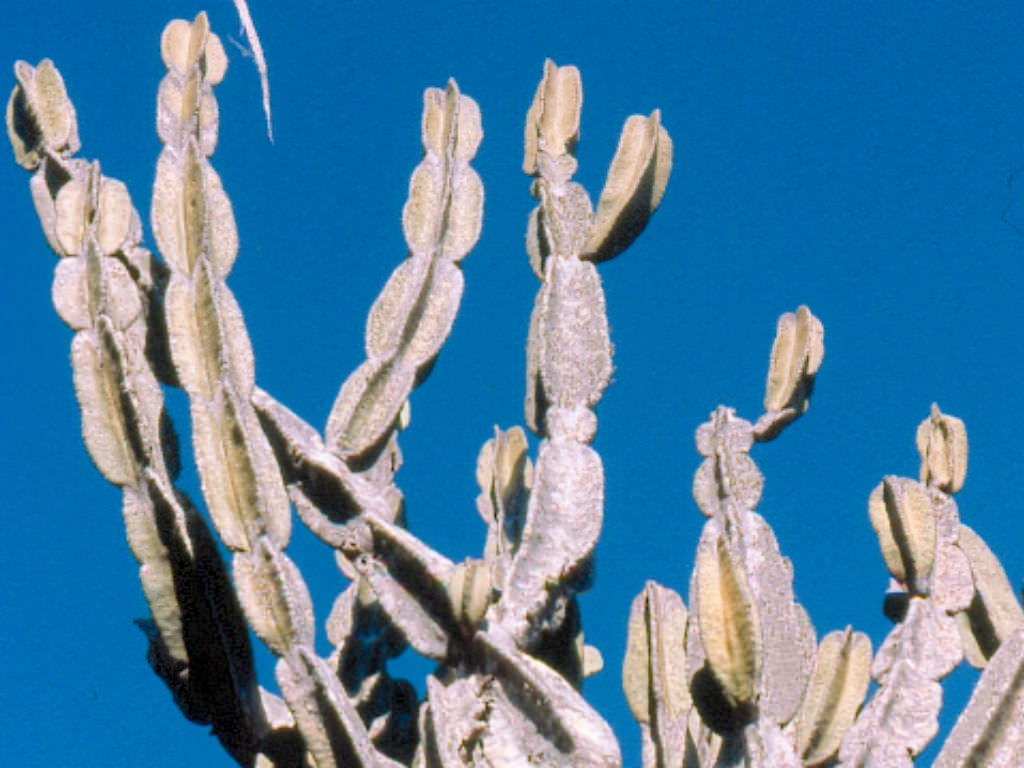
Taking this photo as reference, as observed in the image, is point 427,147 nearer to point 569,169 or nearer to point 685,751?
Result: point 569,169

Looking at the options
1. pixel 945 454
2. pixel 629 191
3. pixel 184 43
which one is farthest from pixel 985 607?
pixel 184 43

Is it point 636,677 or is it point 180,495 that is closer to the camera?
point 180,495

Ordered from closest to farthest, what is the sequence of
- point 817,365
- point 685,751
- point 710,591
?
point 710,591 < point 685,751 < point 817,365

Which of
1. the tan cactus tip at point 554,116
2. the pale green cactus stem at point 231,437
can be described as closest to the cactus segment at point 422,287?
the tan cactus tip at point 554,116

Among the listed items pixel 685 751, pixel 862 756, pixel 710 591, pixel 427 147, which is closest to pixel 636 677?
pixel 685 751

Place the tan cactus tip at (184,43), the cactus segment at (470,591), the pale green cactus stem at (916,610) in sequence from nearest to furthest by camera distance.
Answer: the cactus segment at (470,591) < the pale green cactus stem at (916,610) < the tan cactus tip at (184,43)

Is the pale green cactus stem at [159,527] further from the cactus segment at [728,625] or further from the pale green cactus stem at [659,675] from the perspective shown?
the cactus segment at [728,625]
